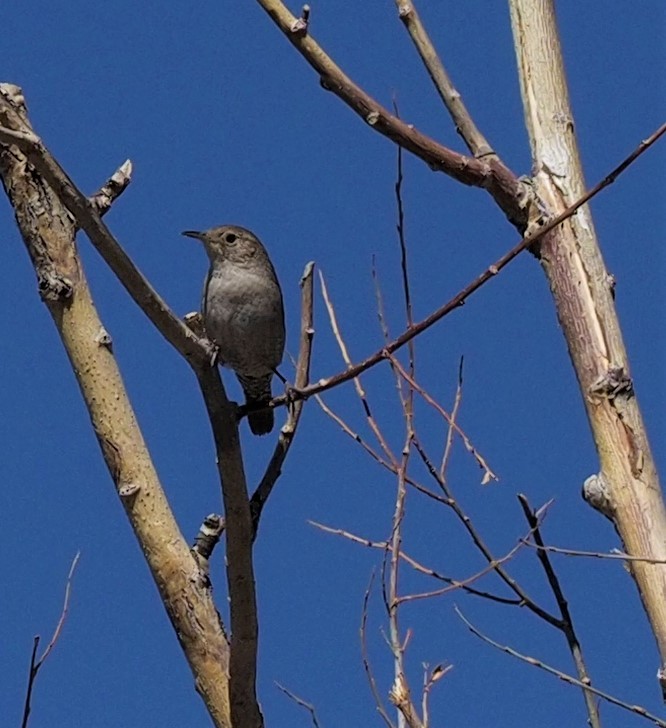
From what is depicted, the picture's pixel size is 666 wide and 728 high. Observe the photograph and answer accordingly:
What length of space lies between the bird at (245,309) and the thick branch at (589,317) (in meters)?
2.81

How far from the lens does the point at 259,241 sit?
271 inches

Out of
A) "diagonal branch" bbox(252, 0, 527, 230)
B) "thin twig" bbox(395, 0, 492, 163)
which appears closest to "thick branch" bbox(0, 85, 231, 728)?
"diagonal branch" bbox(252, 0, 527, 230)

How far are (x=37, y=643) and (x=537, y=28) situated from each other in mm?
2281

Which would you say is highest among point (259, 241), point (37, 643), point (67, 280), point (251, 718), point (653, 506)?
point (259, 241)

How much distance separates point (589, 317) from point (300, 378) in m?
1.47

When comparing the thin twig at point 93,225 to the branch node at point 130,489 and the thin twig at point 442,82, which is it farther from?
the thin twig at point 442,82

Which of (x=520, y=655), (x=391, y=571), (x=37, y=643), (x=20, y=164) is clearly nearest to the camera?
(x=37, y=643)

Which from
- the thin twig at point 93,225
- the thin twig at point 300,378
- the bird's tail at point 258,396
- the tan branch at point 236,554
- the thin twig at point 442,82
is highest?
the bird's tail at point 258,396

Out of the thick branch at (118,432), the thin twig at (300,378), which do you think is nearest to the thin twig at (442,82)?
the thin twig at (300,378)

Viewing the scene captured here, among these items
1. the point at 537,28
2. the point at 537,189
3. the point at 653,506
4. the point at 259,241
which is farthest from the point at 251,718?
the point at 259,241

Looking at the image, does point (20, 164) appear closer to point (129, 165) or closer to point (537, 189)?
point (129, 165)

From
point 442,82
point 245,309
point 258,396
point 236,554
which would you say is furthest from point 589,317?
point 258,396

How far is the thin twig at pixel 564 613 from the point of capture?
3312mm

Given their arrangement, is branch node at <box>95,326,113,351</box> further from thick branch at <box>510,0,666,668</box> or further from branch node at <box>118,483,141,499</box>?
thick branch at <box>510,0,666,668</box>
